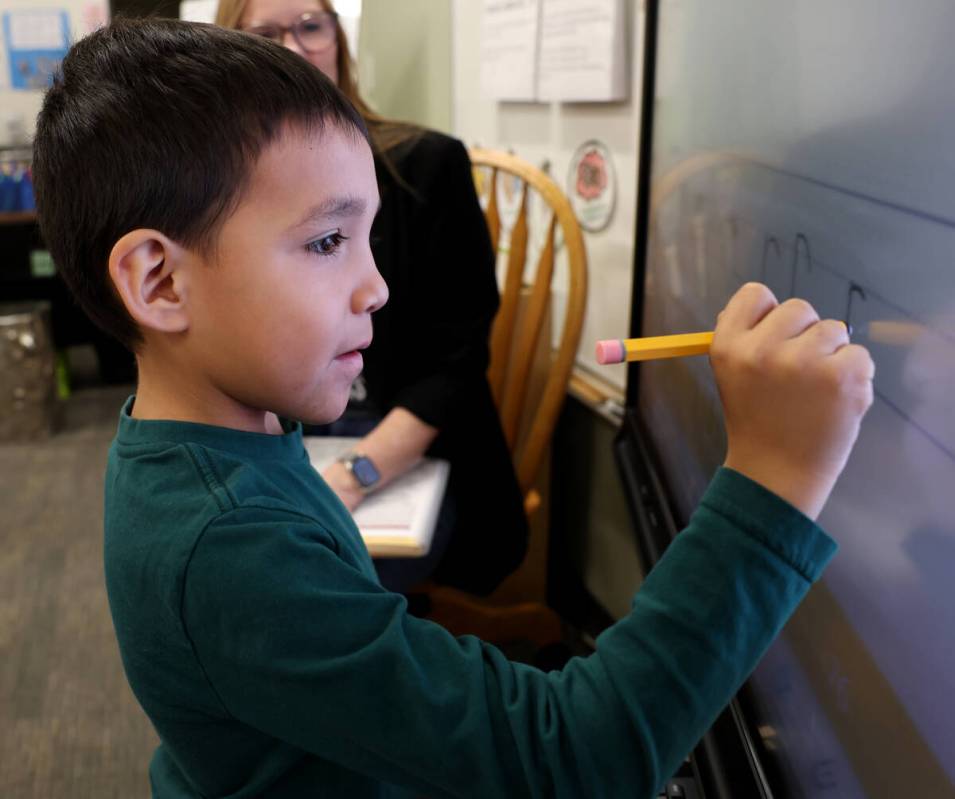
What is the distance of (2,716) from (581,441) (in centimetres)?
117

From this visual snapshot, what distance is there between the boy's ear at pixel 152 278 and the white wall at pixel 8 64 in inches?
144

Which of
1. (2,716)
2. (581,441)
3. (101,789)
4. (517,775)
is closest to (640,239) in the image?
(581,441)

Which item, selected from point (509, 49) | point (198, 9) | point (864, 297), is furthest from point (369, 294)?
point (198, 9)

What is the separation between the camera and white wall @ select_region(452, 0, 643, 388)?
138 centimetres

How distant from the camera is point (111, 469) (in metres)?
0.59

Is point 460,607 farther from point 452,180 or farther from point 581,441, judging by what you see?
point 452,180

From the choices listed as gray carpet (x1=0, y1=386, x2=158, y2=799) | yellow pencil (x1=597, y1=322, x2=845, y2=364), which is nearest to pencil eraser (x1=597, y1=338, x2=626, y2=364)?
yellow pencil (x1=597, y1=322, x2=845, y2=364)

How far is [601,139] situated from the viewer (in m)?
1.47

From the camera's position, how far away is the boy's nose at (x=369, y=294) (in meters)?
0.52

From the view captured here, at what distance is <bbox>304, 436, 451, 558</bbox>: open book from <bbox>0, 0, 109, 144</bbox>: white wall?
123 inches

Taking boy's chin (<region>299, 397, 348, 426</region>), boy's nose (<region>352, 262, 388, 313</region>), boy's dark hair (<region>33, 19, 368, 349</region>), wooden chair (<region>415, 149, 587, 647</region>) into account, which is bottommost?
wooden chair (<region>415, 149, 587, 647</region>)

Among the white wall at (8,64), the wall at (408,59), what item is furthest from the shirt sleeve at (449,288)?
the white wall at (8,64)

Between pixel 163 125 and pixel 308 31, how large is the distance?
0.77 metres

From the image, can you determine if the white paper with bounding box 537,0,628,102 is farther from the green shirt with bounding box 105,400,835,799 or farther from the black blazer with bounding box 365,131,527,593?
the green shirt with bounding box 105,400,835,799
